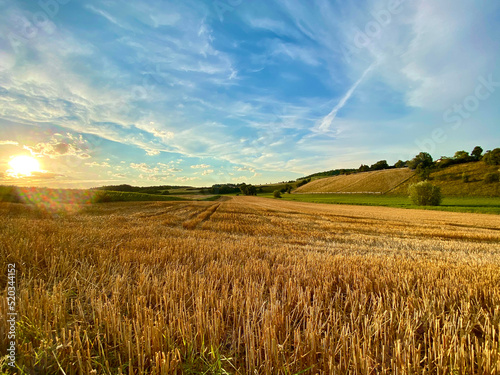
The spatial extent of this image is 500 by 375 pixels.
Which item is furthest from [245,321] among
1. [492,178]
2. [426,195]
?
[492,178]

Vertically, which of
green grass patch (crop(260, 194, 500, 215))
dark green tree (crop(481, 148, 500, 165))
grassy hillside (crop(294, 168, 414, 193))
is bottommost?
green grass patch (crop(260, 194, 500, 215))

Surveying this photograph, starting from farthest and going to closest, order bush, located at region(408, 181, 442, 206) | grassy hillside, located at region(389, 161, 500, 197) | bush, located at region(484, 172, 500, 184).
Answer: bush, located at region(484, 172, 500, 184) < grassy hillside, located at region(389, 161, 500, 197) < bush, located at region(408, 181, 442, 206)

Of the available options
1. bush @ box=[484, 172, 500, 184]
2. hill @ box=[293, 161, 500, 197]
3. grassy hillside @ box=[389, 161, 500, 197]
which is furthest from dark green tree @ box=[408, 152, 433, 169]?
bush @ box=[484, 172, 500, 184]

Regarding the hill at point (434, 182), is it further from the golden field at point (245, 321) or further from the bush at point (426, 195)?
the golden field at point (245, 321)

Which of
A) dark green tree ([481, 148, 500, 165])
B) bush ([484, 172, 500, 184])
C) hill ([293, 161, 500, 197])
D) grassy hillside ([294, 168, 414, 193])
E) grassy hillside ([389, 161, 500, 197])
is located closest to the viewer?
grassy hillside ([389, 161, 500, 197])

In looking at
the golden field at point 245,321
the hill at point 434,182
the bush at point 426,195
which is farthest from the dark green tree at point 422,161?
the golden field at point 245,321

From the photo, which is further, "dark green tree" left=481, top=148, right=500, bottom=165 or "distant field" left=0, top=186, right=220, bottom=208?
"dark green tree" left=481, top=148, right=500, bottom=165

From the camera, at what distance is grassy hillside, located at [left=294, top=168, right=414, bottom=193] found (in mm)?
95819

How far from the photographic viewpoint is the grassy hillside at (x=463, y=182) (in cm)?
7056

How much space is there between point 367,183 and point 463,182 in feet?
106

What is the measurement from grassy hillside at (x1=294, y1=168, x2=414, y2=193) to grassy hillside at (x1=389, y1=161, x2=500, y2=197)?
15.0 feet

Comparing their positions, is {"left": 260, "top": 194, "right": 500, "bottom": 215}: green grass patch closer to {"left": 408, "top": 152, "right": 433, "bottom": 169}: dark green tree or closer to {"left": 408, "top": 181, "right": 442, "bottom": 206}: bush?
{"left": 408, "top": 181, "right": 442, "bottom": 206}: bush

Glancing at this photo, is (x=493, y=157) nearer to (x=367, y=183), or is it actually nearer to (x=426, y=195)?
(x=367, y=183)

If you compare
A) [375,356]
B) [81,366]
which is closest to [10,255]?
[81,366]
